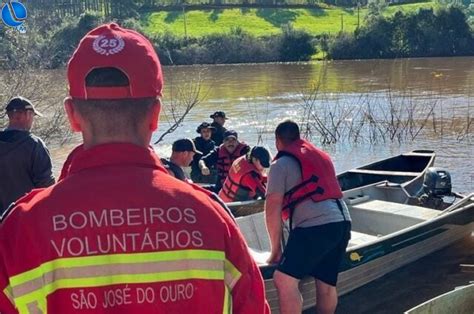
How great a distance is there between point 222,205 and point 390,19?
51799 millimetres

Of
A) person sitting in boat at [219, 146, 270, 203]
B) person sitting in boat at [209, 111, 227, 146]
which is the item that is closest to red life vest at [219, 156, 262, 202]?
person sitting in boat at [219, 146, 270, 203]

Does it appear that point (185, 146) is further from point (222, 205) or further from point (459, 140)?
point (459, 140)

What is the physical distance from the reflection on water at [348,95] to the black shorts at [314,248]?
8.89 meters

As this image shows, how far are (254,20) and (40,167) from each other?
5914 cm

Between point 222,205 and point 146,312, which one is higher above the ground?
point 222,205

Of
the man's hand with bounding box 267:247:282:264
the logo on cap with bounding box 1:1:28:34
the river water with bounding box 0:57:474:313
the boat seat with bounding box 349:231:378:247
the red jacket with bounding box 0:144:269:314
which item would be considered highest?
the logo on cap with bounding box 1:1:28:34

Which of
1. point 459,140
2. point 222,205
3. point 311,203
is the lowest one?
point 459,140

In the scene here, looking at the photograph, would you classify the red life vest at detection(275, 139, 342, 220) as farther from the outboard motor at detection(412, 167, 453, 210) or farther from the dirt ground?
the outboard motor at detection(412, 167, 453, 210)

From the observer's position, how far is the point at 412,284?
785 cm

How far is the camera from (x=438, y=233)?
816cm

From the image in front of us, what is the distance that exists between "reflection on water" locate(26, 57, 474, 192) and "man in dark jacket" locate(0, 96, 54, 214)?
985 centimetres

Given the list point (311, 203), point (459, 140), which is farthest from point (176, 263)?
point (459, 140)

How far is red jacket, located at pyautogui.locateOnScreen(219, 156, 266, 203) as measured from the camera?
781 cm

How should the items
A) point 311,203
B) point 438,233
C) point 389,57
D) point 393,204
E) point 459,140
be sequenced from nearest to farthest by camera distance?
point 311,203 → point 438,233 → point 393,204 → point 459,140 → point 389,57
